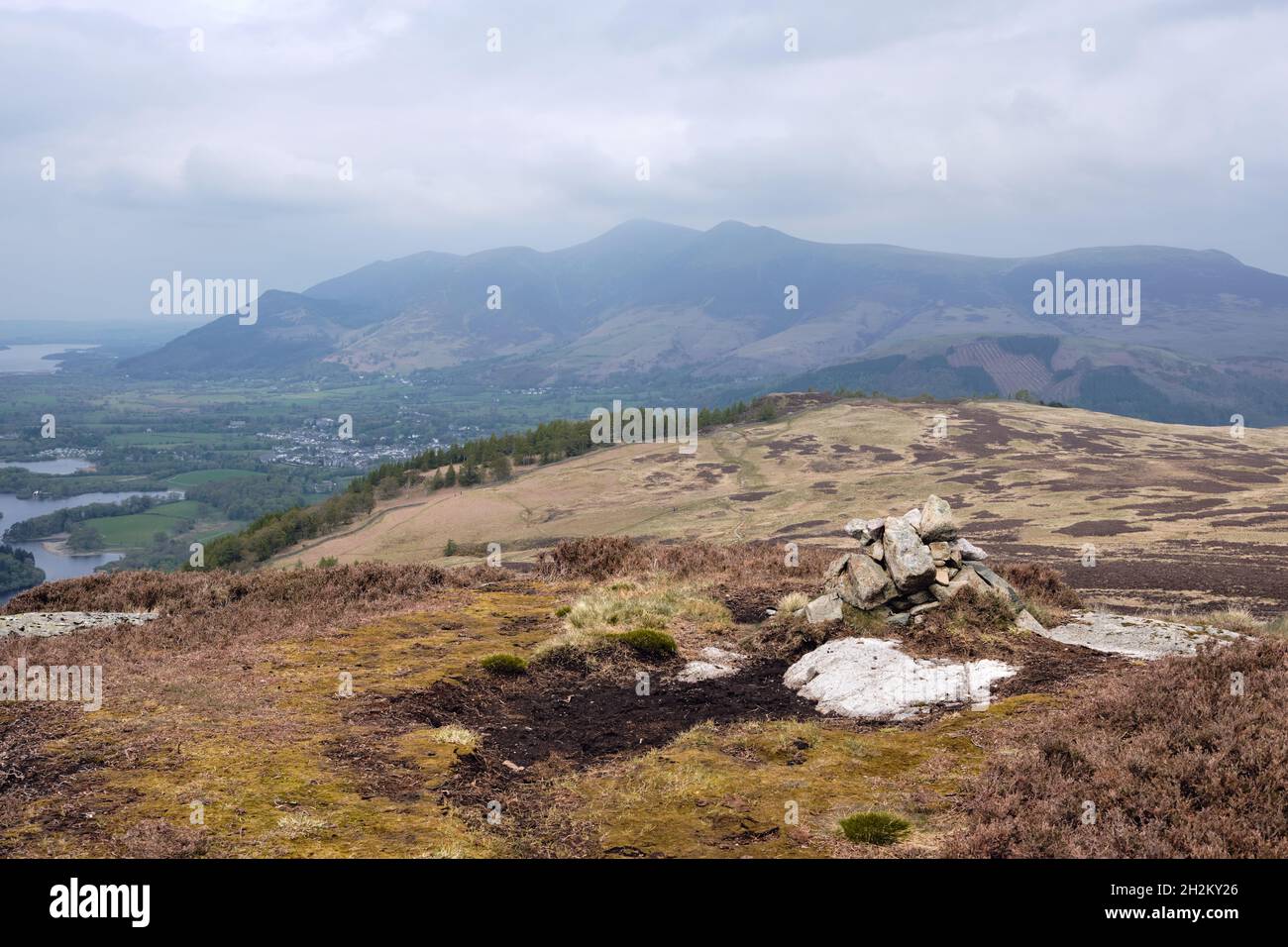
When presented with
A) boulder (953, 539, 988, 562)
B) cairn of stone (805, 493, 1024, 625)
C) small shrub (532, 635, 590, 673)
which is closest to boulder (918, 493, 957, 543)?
cairn of stone (805, 493, 1024, 625)

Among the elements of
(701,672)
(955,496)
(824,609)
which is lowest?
(955,496)

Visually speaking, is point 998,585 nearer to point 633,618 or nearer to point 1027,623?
point 1027,623

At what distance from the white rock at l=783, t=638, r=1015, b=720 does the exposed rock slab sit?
3.22m

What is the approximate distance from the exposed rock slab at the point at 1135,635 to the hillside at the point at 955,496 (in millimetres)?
10091

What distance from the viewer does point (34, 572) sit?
Result: 116500mm

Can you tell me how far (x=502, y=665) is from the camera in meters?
16.5

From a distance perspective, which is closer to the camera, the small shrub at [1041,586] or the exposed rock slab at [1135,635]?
the exposed rock slab at [1135,635]

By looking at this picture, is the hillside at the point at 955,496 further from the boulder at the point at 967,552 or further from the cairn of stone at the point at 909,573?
the cairn of stone at the point at 909,573

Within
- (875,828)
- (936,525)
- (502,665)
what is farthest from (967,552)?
(875,828)

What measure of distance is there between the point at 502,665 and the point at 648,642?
3.49 metres

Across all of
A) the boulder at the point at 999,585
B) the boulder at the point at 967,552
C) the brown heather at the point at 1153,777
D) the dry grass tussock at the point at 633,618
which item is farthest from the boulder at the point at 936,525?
the brown heather at the point at 1153,777

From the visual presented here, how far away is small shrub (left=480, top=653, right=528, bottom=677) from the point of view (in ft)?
54.1

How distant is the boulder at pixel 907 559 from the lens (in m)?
18.8
